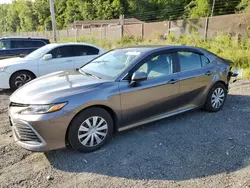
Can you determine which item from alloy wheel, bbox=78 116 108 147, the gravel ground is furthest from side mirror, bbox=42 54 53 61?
alloy wheel, bbox=78 116 108 147

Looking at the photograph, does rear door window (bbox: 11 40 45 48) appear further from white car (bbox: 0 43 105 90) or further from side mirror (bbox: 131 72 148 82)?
side mirror (bbox: 131 72 148 82)

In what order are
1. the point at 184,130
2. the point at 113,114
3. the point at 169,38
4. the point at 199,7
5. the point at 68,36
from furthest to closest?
the point at 199,7
the point at 68,36
the point at 169,38
the point at 184,130
the point at 113,114

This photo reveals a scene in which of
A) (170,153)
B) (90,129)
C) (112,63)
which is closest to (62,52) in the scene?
(112,63)

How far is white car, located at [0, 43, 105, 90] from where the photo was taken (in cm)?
662

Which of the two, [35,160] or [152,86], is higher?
[152,86]

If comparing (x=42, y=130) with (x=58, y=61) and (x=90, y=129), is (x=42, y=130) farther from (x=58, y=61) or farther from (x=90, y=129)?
(x=58, y=61)

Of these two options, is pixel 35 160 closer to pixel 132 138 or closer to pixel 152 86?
pixel 132 138

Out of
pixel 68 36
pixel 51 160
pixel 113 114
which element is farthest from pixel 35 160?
pixel 68 36

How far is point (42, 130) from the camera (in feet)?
9.79

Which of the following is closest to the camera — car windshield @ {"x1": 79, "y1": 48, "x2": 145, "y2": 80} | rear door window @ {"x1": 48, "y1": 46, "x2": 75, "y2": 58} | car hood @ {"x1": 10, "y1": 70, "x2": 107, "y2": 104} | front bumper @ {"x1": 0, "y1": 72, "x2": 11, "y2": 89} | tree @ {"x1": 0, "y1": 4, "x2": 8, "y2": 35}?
car hood @ {"x1": 10, "y1": 70, "x2": 107, "y2": 104}

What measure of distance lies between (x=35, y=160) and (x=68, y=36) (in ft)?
97.9

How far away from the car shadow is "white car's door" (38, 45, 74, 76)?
4.17 meters

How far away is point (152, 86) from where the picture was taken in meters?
3.82

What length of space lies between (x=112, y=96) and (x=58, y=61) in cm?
448
